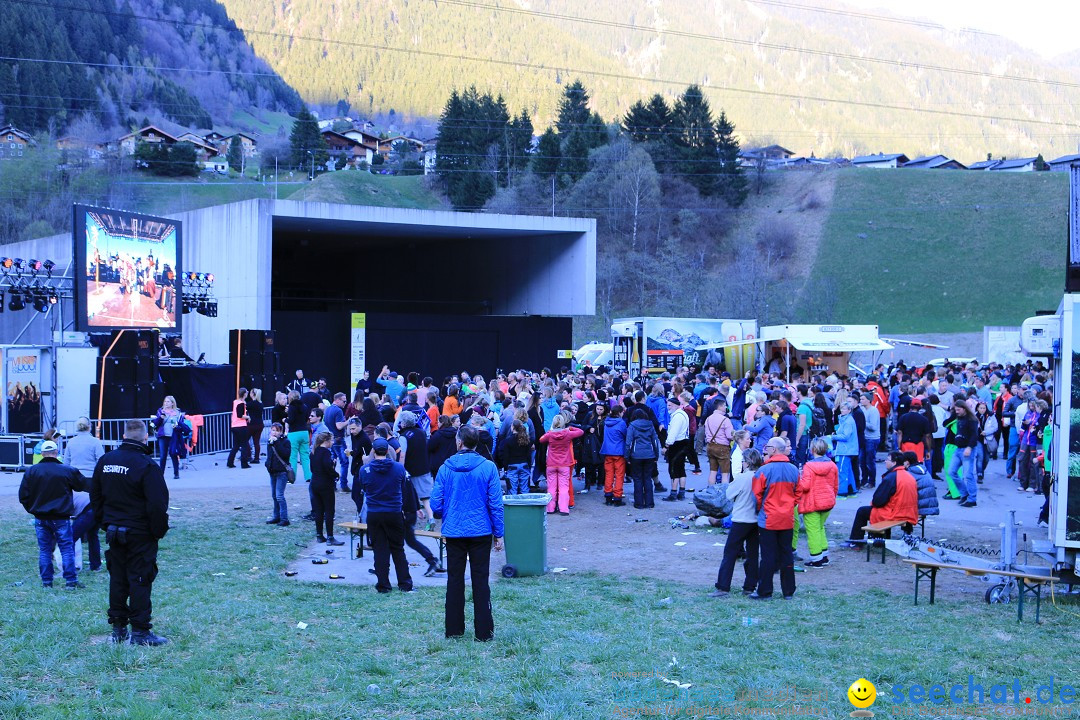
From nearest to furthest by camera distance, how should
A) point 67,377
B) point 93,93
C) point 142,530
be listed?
point 142,530 → point 67,377 → point 93,93

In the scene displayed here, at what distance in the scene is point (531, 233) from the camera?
101 feet

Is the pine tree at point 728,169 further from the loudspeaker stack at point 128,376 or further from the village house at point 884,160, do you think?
the loudspeaker stack at point 128,376

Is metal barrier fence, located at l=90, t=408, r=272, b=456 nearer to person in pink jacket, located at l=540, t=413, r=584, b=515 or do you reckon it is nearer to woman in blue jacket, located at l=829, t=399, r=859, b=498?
person in pink jacket, located at l=540, t=413, r=584, b=515

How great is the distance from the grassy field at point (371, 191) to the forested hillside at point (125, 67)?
27168 millimetres

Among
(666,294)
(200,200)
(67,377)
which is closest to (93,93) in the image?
(200,200)

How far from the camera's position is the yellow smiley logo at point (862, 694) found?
5488 millimetres

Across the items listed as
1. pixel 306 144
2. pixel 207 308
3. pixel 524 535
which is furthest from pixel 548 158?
pixel 524 535

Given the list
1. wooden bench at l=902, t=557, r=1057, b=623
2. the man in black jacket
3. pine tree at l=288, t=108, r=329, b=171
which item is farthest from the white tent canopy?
pine tree at l=288, t=108, r=329, b=171

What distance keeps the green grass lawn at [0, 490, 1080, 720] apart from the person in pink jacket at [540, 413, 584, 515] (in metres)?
3.88

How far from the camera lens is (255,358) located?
22.5 meters

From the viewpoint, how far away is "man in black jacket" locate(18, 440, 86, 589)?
8320 millimetres

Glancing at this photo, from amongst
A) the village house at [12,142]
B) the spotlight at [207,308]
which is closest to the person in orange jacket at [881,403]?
the spotlight at [207,308]

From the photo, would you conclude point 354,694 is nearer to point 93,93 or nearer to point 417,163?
point 417,163

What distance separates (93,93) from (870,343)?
10106cm
